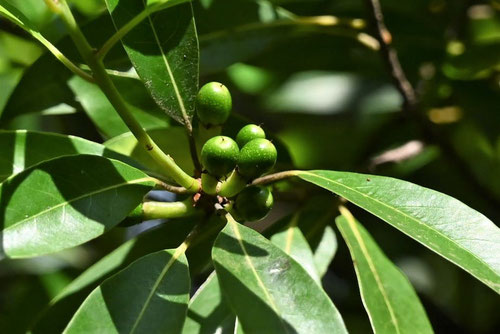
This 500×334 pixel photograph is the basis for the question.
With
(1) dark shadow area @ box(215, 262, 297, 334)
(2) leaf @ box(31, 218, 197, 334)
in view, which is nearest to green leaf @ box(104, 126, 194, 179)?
(2) leaf @ box(31, 218, 197, 334)

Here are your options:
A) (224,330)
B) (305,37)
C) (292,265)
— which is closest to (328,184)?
(292,265)

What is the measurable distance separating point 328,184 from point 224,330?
29 centimetres

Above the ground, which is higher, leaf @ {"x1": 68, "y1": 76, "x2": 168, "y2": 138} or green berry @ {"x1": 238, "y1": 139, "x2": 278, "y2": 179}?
leaf @ {"x1": 68, "y1": 76, "x2": 168, "y2": 138}

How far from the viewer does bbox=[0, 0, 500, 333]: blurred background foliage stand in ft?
4.83

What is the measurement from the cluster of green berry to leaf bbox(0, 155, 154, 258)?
0.11 m

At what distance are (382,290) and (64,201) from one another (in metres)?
0.57

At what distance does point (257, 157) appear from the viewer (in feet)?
3.21

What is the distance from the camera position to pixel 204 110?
1074 mm

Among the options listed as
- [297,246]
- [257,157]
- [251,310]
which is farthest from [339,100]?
[251,310]

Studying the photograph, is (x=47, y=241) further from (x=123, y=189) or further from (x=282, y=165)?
(x=282, y=165)

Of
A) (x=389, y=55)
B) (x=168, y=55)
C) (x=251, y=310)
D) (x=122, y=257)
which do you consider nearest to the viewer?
(x=251, y=310)

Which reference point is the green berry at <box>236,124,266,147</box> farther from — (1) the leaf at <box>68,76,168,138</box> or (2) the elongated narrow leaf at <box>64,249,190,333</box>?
(1) the leaf at <box>68,76,168,138</box>

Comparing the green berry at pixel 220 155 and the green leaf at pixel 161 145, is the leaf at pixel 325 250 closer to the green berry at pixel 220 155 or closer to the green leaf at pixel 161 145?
the green leaf at pixel 161 145

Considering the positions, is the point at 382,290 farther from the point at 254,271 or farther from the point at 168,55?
the point at 168,55
